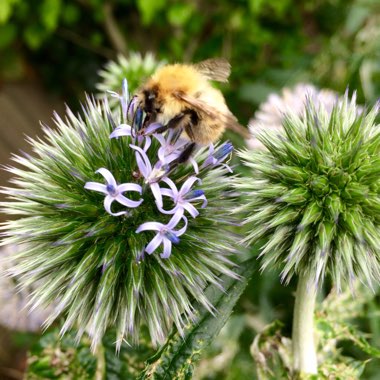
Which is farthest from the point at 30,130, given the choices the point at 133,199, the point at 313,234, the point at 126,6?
the point at 313,234


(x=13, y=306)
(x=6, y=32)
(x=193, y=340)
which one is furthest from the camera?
(x=6, y=32)

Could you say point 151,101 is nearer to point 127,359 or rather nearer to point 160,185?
point 160,185

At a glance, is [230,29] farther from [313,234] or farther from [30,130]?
[313,234]

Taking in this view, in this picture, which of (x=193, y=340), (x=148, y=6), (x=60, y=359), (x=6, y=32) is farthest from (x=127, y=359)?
(x=6, y=32)

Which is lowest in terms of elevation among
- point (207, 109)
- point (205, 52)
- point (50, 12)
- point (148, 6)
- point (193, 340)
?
point (193, 340)

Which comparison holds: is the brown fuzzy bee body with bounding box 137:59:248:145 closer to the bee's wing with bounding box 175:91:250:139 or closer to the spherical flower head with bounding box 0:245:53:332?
the bee's wing with bounding box 175:91:250:139

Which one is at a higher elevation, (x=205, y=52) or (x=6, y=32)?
(x=6, y=32)

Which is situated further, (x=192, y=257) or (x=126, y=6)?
(x=126, y=6)
